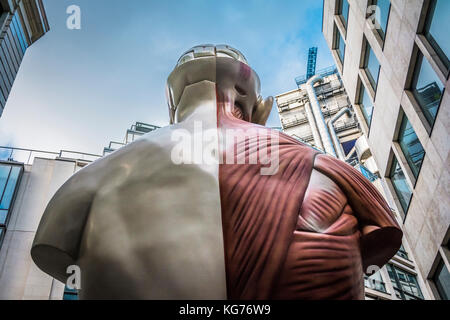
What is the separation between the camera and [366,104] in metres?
14.9

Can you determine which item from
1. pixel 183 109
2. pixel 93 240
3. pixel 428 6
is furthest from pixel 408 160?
pixel 93 240

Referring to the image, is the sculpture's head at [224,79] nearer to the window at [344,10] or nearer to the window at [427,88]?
the window at [427,88]

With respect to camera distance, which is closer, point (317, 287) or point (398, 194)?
point (317, 287)

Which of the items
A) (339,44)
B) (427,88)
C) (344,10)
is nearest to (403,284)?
(339,44)

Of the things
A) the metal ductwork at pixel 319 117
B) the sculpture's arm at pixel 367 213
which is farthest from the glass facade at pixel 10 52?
the metal ductwork at pixel 319 117

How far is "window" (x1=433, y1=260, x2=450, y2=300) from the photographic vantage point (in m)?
10.5

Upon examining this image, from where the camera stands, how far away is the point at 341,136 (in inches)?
1924

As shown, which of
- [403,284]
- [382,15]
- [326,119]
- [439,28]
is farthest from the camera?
[326,119]

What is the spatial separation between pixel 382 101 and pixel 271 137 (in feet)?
31.9

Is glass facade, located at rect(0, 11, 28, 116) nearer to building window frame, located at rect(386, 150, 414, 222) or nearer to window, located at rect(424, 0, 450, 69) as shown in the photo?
window, located at rect(424, 0, 450, 69)

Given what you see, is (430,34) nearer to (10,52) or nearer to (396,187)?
(396,187)

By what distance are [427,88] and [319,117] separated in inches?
A: 1490

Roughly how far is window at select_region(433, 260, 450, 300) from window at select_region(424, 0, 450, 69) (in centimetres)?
520
